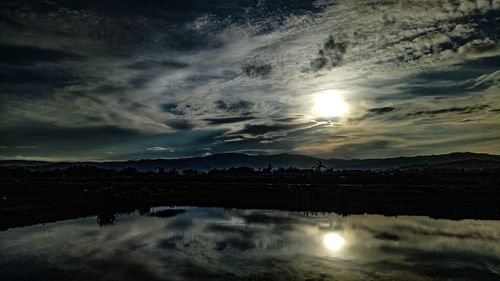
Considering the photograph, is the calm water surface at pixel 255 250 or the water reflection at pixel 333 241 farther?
the water reflection at pixel 333 241

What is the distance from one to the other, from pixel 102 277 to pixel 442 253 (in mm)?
22184

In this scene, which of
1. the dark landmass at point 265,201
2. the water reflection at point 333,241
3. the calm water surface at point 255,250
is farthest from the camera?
the dark landmass at point 265,201

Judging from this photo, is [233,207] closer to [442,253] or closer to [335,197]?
[335,197]

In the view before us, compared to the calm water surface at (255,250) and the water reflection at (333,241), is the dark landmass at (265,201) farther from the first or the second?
the water reflection at (333,241)

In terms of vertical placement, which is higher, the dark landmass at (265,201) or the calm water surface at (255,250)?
the dark landmass at (265,201)

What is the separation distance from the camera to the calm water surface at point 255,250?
22.2 m

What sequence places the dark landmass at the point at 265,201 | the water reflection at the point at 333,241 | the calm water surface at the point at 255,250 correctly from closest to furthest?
the calm water surface at the point at 255,250
the water reflection at the point at 333,241
the dark landmass at the point at 265,201

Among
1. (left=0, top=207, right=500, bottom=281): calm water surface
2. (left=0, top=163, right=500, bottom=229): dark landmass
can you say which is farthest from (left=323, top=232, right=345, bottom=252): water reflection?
(left=0, top=163, right=500, bottom=229): dark landmass

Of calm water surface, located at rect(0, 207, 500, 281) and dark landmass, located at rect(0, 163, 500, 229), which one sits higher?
dark landmass, located at rect(0, 163, 500, 229)

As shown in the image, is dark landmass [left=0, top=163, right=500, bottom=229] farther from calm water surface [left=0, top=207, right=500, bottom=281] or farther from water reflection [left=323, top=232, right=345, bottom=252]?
water reflection [left=323, top=232, right=345, bottom=252]

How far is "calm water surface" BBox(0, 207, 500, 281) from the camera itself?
22.2 m

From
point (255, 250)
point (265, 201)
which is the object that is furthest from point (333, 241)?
point (265, 201)

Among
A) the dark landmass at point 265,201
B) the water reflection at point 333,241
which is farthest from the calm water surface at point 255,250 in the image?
the dark landmass at point 265,201

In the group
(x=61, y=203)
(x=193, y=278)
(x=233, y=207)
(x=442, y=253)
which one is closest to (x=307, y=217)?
(x=233, y=207)
